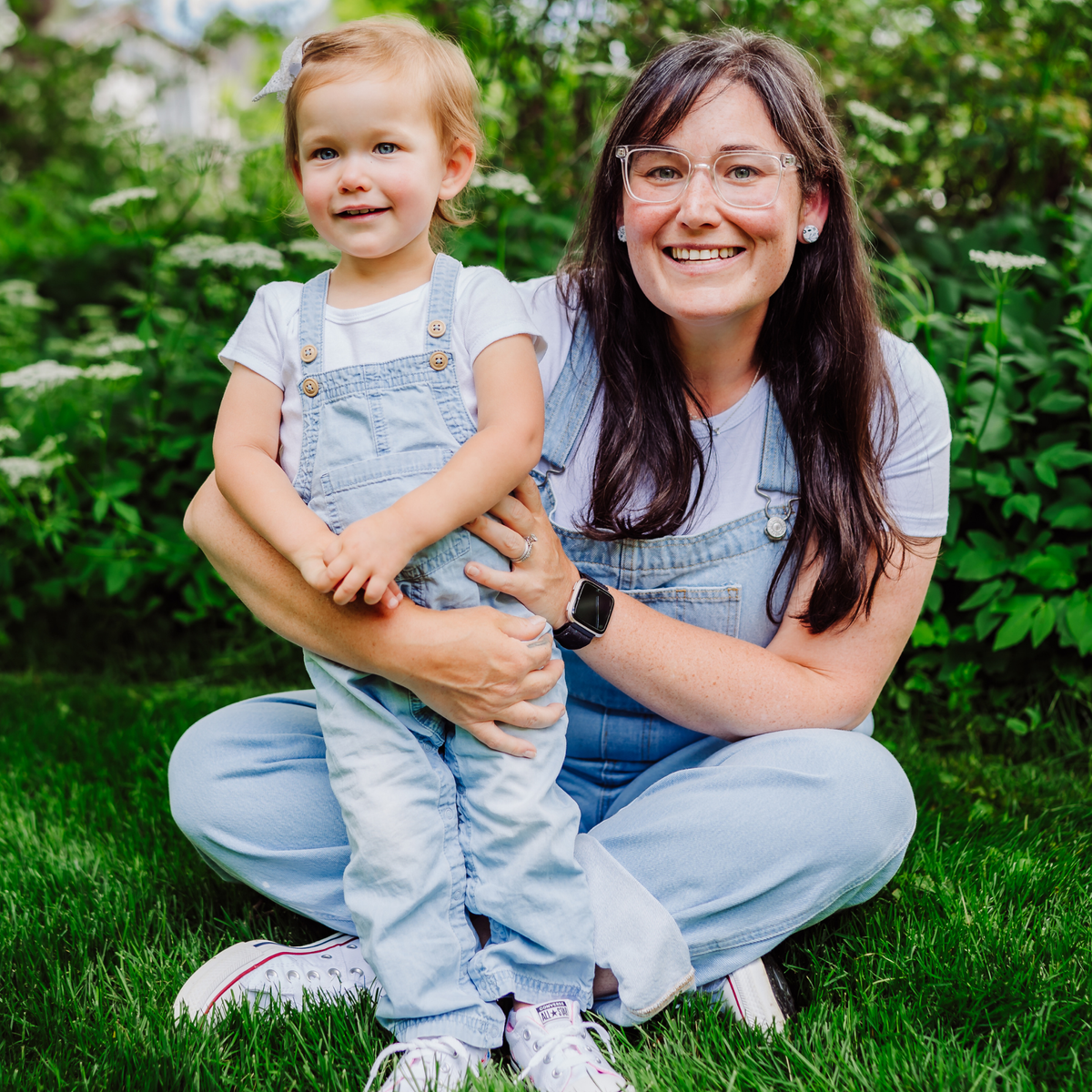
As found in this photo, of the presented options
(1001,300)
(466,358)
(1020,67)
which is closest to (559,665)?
(466,358)

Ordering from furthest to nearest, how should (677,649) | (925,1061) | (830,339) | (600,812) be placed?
(600,812), (830,339), (677,649), (925,1061)

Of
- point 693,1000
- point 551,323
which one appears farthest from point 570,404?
point 693,1000

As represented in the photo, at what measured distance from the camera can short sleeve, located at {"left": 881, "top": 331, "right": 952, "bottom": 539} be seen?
1.77m

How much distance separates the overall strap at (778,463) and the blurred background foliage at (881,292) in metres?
0.81

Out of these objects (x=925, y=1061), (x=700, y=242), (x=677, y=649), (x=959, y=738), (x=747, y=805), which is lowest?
(x=959, y=738)

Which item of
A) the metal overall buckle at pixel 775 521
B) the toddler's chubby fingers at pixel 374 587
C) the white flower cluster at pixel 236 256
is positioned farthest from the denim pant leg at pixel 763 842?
the white flower cluster at pixel 236 256

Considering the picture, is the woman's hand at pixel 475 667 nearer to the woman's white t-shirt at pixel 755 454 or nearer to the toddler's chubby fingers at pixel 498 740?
the toddler's chubby fingers at pixel 498 740

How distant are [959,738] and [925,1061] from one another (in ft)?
4.57

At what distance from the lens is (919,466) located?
177cm

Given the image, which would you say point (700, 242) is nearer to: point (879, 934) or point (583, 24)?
point (879, 934)

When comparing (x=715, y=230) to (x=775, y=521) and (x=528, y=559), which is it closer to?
(x=775, y=521)

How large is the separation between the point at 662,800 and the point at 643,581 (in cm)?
40

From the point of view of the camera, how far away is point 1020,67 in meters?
3.42

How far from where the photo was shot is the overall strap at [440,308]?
4.96 feet
